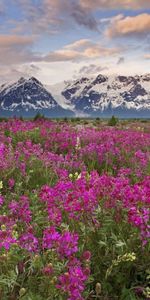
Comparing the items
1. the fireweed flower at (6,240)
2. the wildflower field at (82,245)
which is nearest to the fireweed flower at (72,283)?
the wildflower field at (82,245)

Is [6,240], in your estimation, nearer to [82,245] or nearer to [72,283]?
[72,283]

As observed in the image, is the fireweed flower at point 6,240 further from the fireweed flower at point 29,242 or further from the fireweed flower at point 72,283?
the fireweed flower at point 72,283

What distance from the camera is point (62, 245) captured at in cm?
357

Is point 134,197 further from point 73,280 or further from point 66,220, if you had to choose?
point 73,280

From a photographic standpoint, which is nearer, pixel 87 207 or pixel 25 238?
pixel 25 238

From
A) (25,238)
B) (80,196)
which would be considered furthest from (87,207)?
(25,238)

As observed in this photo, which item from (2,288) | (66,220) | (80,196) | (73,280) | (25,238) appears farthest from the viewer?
(66,220)

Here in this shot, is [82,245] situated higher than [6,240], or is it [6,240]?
[6,240]

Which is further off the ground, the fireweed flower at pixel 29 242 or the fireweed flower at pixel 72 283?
the fireweed flower at pixel 29 242

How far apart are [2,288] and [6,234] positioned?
430 mm

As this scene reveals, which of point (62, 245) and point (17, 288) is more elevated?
point (62, 245)

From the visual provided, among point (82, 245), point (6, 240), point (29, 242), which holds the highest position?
point (6, 240)

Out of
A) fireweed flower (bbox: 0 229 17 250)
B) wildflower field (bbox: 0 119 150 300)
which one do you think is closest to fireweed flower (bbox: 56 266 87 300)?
wildflower field (bbox: 0 119 150 300)

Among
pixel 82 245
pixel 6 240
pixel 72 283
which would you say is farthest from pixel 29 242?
pixel 72 283
